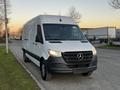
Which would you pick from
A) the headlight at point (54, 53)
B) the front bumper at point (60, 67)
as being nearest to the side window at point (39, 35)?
the headlight at point (54, 53)

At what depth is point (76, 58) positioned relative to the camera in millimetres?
9281

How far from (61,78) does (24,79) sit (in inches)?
60.1

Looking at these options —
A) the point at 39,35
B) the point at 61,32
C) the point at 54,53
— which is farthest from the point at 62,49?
the point at 39,35

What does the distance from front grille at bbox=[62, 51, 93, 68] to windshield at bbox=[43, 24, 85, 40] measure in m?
1.38

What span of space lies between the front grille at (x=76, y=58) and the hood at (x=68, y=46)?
15 cm

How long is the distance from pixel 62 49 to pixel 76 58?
0.58 meters

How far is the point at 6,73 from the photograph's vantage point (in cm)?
1122

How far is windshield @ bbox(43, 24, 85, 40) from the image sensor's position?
10516 mm

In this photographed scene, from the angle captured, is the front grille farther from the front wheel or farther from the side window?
the side window

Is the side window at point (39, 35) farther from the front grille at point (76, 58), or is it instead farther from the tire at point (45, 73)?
the front grille at point (76, 58)

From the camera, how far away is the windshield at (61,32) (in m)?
10.5

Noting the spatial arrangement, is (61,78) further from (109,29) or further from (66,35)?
(109,29)

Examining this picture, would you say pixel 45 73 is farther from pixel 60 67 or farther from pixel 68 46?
pixel 68 46

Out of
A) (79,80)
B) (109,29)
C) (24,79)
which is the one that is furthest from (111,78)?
(109,29)
